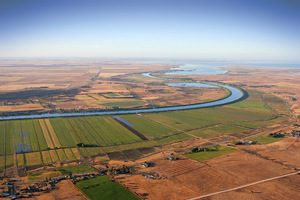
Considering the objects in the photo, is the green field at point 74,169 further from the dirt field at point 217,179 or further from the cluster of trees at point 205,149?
the cluster of trees at point 205,149

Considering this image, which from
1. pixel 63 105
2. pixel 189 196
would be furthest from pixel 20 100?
pixel 189 196

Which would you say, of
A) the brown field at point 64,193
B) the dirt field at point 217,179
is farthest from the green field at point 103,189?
the dirt field at point 217,179

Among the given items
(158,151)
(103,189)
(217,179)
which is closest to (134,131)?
(158,151)

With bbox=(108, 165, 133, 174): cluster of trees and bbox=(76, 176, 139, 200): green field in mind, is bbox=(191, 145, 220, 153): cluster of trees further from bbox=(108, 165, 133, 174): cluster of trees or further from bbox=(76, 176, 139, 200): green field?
bbox=(76, 176, 139, 200): green field

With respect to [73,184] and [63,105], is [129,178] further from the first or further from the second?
[63,105]

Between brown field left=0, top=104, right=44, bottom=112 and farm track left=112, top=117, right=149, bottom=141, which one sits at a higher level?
brown field left=0, top=104, right=44, bottom=112

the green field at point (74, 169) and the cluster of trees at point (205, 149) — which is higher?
the cluster of trees at point (205, 149)

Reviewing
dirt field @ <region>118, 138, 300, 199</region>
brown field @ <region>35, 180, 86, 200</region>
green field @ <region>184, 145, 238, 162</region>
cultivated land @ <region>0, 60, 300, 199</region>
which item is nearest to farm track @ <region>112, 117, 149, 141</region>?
cultivated land @ <region>0, 60, 300, 199</region>
